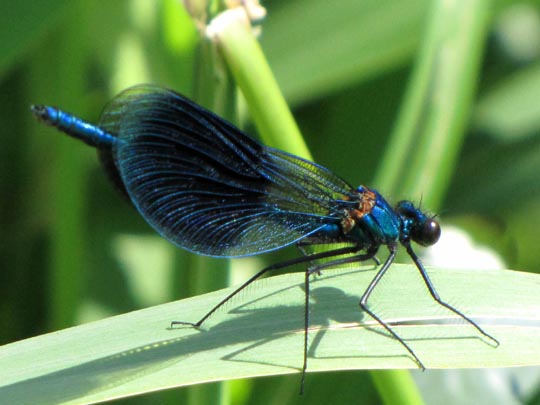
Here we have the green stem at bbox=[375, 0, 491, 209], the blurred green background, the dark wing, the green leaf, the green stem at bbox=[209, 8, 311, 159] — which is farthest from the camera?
the blurred green background

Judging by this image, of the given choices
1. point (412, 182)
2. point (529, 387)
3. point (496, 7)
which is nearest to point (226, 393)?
point (412, 182)

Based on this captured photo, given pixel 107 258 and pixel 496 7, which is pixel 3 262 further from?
pixel 496 7

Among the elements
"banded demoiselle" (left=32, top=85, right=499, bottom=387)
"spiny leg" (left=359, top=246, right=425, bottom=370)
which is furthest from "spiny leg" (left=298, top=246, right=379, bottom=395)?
"spiny leg" (left=359, top=246, right=425, bottom=370)

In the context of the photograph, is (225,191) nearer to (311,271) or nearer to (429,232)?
(311,271)

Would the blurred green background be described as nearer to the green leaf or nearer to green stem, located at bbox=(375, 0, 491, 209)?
green stem, located at bbox=(375, 0, 491, 209)

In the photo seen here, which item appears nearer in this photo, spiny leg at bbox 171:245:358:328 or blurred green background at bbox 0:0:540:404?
spiny leg at bbox 171:245:358:328

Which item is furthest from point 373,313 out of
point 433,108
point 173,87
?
point 173,87
